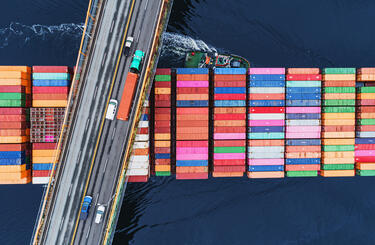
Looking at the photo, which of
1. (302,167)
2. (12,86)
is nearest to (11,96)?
(12,86)

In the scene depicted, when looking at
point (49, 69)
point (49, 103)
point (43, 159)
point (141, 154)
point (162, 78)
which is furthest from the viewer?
point (162, 78)

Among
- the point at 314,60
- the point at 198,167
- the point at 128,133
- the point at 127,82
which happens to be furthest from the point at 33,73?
the point at 314,60

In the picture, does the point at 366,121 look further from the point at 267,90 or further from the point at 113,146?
the point at 113,146

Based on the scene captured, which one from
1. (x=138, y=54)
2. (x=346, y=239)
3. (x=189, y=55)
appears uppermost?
(x=189, y=55)

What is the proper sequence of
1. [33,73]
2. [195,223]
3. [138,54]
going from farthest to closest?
[195,223], [33,73], [138,54]

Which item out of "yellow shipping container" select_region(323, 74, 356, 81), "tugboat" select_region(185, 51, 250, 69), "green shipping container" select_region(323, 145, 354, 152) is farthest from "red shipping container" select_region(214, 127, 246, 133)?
"yellow shipping container" select_region(323, 74, 356, 81)

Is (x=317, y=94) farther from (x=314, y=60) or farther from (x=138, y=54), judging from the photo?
(x=138, y=54)
